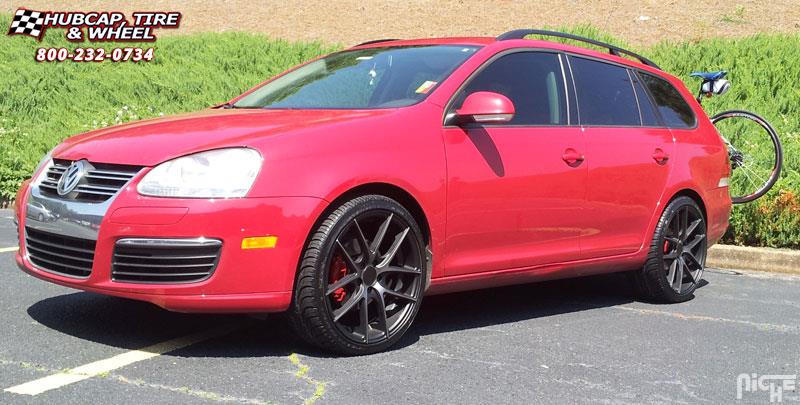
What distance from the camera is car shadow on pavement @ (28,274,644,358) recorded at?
4.88 metres

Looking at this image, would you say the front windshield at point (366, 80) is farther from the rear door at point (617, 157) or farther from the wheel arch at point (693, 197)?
the wheel arch at point (693, 197)

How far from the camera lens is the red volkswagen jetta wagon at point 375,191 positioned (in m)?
4.41

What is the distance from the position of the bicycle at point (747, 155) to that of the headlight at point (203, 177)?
466 cm

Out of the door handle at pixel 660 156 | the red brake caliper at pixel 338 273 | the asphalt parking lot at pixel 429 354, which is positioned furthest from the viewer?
the door handle at pixel 660 156

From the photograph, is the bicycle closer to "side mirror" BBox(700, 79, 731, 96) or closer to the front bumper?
"side mirror" BBox(700, 79, 731, 96)

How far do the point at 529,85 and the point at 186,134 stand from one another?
82.4 inches

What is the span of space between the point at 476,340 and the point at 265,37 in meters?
13.8

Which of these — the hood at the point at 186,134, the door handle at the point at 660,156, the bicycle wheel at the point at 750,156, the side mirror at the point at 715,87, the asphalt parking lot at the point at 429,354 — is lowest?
the asphalt parking lot at the point at 429,354

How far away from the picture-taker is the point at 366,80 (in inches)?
224

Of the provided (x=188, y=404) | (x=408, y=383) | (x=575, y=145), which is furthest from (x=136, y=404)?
(x=575, y=145)

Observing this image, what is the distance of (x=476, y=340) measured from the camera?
527cm

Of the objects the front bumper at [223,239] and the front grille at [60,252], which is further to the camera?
the front grille at [60,252]

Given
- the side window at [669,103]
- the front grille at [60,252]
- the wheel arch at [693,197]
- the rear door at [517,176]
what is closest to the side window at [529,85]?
the rear door at [517,176]

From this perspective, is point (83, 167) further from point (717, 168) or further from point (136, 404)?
point (717, 168)
